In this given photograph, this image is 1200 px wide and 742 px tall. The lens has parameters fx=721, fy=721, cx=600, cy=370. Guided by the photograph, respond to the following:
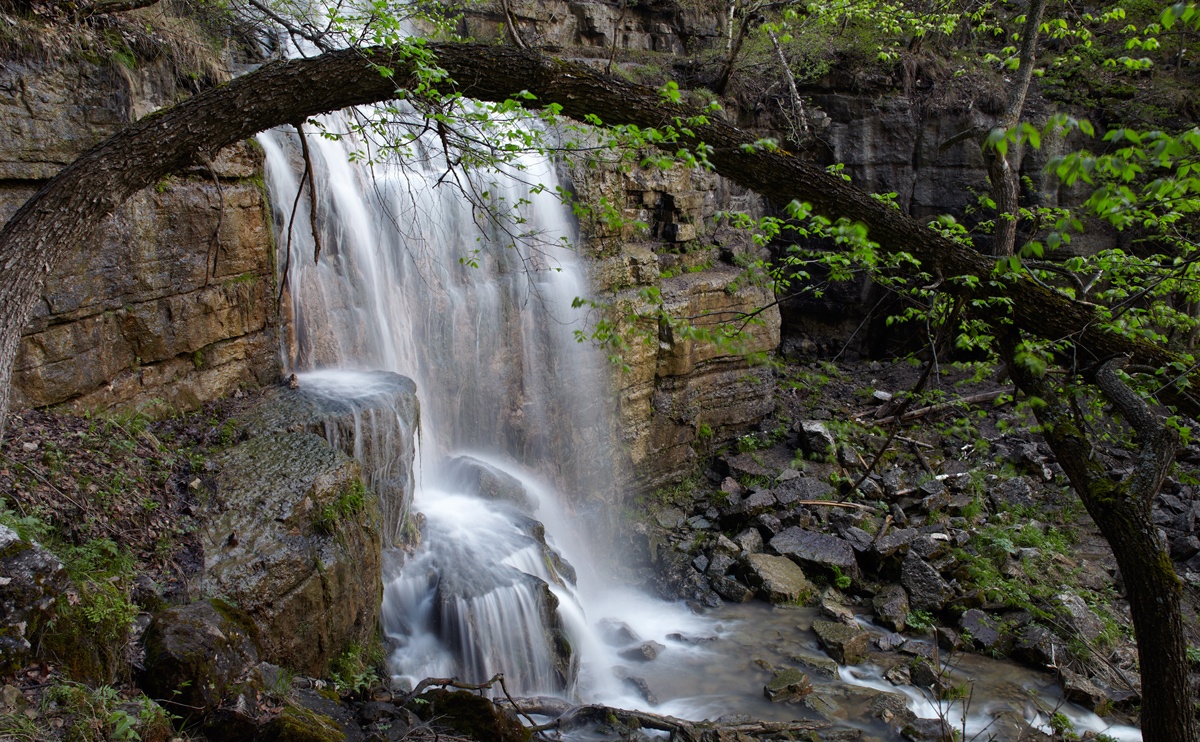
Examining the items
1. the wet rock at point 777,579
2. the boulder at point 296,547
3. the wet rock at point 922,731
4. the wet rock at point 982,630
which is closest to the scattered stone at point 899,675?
the wet rock at point 922,731

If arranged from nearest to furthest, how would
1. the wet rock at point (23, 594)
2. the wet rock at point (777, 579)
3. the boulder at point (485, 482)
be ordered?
the wet rock at point (23, 594) → the boulder at point (485, 482) → the wet rock at point (777, 579)

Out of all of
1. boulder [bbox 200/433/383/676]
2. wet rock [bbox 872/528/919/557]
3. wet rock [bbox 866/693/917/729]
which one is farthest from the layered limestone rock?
wet rock [bbox 872/528/919/557]

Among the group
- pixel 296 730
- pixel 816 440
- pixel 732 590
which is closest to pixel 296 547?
pixel 296 730

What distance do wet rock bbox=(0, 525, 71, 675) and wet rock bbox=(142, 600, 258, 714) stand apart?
0.58 meters

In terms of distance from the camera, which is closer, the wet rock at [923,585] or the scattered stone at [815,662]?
the scattered stone at [815,662]

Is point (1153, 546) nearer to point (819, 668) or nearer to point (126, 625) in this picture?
point (819, 668)

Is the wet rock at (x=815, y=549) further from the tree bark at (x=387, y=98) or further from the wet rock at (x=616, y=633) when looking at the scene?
the tree bark at (x=387, y=98)

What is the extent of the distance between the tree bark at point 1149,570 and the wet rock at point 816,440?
8.26 metres

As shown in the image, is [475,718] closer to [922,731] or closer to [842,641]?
[922,731]

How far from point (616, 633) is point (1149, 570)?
598 cm

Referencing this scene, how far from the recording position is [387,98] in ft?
→ 17.7

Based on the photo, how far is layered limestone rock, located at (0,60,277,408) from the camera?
5.71 meters

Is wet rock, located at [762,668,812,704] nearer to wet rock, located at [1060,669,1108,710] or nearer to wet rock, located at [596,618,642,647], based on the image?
wet rock, located at [596,618,642,647]

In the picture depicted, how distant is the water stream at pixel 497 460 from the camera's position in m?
7.02
